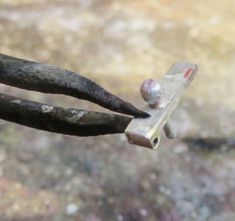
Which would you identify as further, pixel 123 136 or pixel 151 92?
pixel 123 136

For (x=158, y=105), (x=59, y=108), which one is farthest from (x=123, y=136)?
(x=158, y=105)

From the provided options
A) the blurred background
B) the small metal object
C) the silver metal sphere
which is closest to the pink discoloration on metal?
the small metal object

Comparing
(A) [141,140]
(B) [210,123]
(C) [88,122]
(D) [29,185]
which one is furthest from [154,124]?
(B) [210,123]

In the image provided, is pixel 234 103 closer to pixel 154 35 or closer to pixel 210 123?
pixel 210 123

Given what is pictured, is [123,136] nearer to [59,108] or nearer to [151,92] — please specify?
[59,108]

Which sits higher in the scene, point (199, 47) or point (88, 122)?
point (88, 122)

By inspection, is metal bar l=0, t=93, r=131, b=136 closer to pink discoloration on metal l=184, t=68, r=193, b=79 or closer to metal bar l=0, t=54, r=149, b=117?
metal bar l=0, t=54, r=149, b=117

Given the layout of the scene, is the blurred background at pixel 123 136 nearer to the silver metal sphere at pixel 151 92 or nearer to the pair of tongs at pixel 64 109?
the pair of tongs at pixel 64 109
